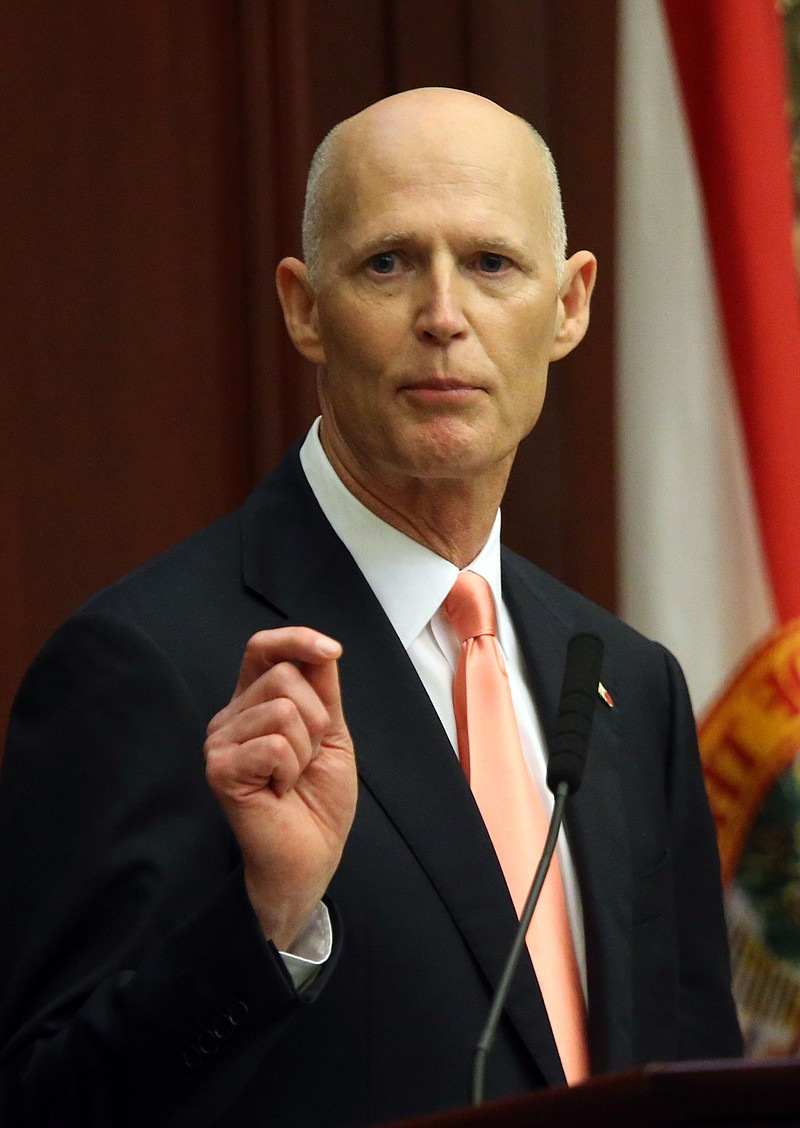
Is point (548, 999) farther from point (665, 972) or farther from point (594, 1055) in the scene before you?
point (665, 972)

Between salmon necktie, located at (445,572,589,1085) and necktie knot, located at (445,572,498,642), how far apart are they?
0.02 metres

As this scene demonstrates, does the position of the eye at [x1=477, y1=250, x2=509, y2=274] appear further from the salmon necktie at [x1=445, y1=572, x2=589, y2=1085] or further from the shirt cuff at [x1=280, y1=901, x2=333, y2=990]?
the shirt cuff at [x1=280, y1=901, x2=333, y2=990]

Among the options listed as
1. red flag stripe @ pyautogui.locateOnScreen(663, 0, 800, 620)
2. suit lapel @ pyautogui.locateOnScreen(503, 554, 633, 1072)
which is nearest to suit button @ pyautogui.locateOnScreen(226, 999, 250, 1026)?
suit lapel @ pyautogui.locateOnScreen(503, 554, 633, 1072)

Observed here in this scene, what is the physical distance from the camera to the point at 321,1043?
5.21ft

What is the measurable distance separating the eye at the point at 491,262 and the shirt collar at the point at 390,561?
10.9 inches

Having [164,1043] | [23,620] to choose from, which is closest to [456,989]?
[164,1043]

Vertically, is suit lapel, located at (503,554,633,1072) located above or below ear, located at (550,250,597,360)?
below

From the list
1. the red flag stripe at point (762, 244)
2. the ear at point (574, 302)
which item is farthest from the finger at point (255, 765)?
the red flag stripe at point (762, 244)

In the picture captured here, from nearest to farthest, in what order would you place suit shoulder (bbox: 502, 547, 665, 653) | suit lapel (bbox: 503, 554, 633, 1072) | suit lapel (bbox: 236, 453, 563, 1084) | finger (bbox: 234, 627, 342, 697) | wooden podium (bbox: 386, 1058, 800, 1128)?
wooden podium (bbox: 386, 1058, 800, 1128)
finger (bbox: 234, 627, 342, 697)
suit lapel (bbox: 236, 453, 563, 1084)
suit lapel (bbox: 503, 554, 633, 1072)
suit shoulder (bbox: 502, 547, 665, 653)

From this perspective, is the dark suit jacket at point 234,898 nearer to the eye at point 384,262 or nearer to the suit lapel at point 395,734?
the suit lapel at point 395,734

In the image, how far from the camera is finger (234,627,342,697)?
4.31 feet

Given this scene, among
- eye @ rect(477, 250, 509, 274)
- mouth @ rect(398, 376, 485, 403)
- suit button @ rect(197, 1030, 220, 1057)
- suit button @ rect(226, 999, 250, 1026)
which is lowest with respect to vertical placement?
suit button @ rect(197, 1030, 220, 1057)

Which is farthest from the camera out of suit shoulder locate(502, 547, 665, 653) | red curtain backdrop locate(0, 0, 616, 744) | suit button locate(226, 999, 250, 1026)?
red curtain backdrop locate(0, 0, 616, 744)

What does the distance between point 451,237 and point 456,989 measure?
781mm
